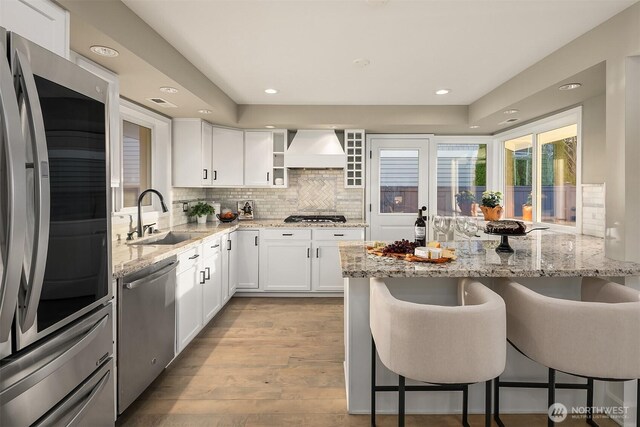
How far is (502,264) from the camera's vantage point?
1938mm

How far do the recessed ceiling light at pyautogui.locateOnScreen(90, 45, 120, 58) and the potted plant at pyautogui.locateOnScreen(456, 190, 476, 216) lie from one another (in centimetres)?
447

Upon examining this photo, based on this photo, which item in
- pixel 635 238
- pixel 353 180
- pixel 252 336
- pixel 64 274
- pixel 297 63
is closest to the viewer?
pixel 64 274

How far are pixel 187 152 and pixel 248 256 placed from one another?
1.44m

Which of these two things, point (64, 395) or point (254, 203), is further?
point (254, 203)

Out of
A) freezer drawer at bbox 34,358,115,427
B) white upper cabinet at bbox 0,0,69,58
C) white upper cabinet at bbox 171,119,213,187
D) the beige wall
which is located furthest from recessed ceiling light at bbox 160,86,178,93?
the beige wall

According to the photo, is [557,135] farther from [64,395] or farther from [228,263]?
[64,395]

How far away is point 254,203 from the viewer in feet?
16.6

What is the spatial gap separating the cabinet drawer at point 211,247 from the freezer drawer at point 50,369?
5.74 feet

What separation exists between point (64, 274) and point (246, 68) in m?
2.37

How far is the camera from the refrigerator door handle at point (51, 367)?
1.02 meters

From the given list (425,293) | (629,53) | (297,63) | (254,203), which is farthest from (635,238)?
(254,203)

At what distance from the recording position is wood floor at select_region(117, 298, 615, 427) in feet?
6.74

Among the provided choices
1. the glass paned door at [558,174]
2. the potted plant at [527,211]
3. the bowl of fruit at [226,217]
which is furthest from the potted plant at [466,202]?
the bowl of fruit at [226,217]

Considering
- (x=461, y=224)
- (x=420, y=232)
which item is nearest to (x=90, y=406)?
(x=420, y=232)
